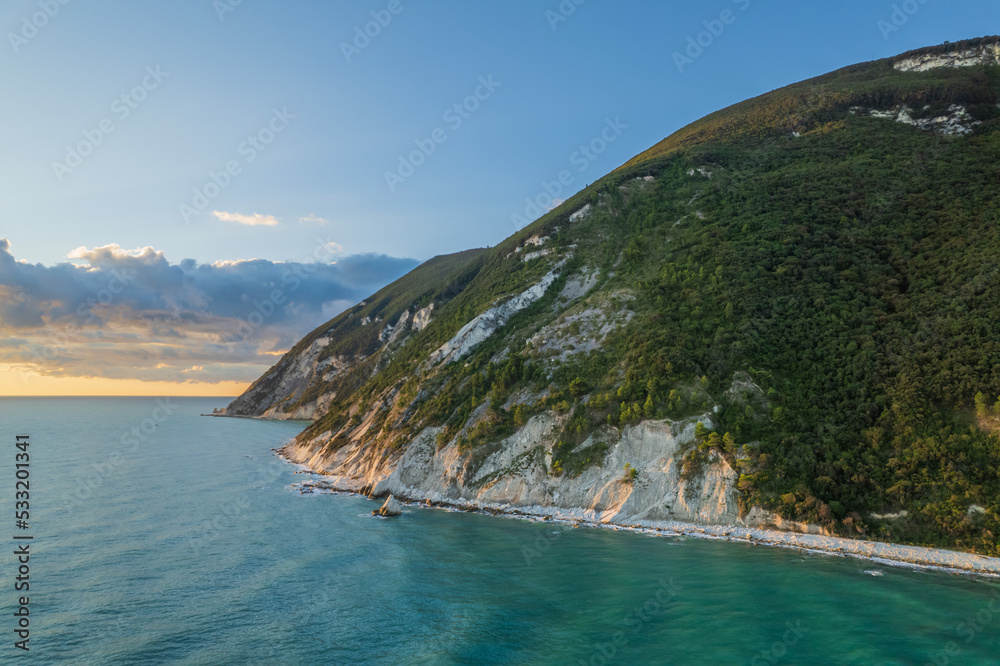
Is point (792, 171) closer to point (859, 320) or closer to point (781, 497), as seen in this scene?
point (859, 320)

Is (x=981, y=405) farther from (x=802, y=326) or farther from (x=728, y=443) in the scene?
(x=728, y=443)

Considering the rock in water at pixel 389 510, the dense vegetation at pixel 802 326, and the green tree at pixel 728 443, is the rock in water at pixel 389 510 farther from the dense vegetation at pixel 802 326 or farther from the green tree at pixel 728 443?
the green tree at pixel 728 443

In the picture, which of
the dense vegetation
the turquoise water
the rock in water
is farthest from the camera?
the rock in water

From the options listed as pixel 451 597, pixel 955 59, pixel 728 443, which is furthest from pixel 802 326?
pixel 955 59

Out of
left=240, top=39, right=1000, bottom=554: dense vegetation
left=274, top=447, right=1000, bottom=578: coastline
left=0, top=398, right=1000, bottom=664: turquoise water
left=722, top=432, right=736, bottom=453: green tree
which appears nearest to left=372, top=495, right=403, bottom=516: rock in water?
left=0, top=398, right=1000, bottom=664: turquoise water

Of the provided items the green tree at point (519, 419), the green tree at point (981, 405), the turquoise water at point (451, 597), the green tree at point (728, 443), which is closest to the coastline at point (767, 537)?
the turquoise water at point (451, 597)

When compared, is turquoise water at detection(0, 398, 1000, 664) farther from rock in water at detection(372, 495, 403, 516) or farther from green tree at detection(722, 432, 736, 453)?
green tree at detection(722, 432, 736, 453)
